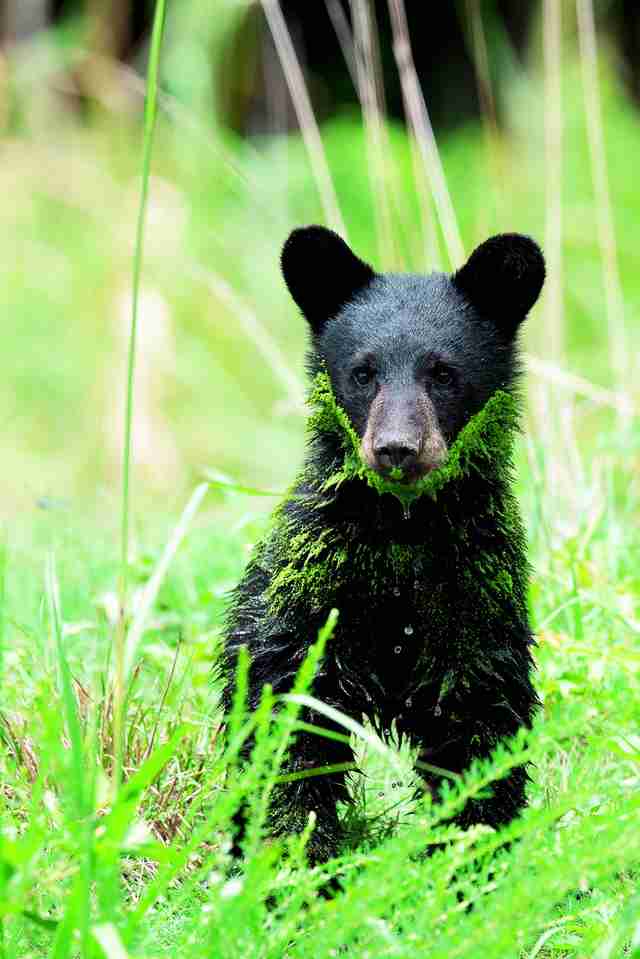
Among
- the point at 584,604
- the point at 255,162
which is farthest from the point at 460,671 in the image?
the point at 255,162

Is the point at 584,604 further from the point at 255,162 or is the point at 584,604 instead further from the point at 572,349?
the point at 255,162

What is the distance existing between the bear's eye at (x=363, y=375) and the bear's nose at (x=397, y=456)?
0.35 meters

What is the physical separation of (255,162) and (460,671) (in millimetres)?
8848

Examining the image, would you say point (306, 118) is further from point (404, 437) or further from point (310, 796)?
point (310, 796)

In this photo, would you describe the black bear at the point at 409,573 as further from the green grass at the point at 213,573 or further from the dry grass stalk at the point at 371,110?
the dry grass stalk at the point at 371,110

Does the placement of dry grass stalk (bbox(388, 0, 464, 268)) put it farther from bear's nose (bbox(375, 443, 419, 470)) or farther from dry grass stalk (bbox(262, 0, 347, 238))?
bear's nose (bbox(375, 443, 419, 470))

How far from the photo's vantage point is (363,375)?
314 centimetres

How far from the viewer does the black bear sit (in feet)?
9.79

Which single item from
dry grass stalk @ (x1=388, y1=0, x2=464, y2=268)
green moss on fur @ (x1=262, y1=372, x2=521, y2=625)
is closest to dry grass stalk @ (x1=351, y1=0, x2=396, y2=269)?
dry grass stalk @ (x1=388, y1=0, x2=464, y2=268)

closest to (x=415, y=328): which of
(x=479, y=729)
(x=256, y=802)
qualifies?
(x=479, y=729)

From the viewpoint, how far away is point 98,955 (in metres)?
2.03

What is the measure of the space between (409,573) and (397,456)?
0.33 metres

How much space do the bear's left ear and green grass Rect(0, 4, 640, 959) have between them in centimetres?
83

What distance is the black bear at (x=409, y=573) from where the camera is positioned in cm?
298
